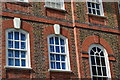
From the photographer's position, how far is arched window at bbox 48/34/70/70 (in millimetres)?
14586

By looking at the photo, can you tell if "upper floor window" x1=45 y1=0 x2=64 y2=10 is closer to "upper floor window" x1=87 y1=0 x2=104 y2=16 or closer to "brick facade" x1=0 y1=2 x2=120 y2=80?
"brick facade" x1=0 y1=2 x2=120 y2=80

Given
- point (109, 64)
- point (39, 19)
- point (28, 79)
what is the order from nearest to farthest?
point (28, 79)
point (39, 19)
point (109, 64)

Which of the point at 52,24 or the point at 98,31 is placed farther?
the point at 98,31

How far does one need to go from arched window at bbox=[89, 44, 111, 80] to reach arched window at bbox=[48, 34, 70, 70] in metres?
1.60

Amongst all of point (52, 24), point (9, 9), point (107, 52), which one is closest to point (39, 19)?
point (52, 24)

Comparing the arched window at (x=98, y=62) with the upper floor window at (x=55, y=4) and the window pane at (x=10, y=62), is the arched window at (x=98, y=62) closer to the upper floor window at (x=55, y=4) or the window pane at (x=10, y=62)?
the upper floor window at (x=55, y=4)

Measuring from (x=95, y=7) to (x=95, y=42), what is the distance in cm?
237

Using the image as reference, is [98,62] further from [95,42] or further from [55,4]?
[55,4]

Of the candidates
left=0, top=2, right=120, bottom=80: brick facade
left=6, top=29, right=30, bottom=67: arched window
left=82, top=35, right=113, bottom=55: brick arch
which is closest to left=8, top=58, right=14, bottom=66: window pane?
left=6, top=29, right=30, bottom=67: arched window

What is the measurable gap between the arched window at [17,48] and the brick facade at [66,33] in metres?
0.21

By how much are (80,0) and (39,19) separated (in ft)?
10.6

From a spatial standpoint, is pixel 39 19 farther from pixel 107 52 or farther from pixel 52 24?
pixel 107 52

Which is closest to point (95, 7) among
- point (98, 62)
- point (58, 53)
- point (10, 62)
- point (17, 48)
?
point (98, 62)

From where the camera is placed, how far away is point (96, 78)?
613 inches
